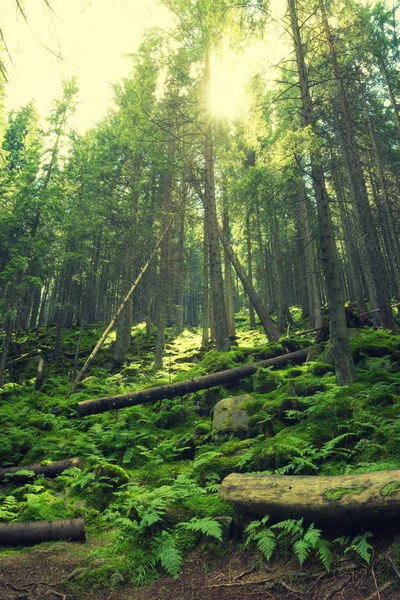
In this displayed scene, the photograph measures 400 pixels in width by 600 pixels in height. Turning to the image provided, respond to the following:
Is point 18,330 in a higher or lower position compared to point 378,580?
higher

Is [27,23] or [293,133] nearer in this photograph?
[27,23]

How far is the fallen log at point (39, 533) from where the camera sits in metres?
5.00

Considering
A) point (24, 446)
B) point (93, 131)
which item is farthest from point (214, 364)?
point (93, 131)

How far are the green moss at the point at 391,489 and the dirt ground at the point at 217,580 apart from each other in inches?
21.3

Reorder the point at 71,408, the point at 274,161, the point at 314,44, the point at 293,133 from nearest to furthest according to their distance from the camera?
the point at 293,133 < the point at 274,161 < the point at 314,44 < the point at 71,408

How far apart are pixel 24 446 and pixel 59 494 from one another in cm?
274

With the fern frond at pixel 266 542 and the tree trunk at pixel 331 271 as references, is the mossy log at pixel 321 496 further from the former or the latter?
the tree trunk at pixel 331 271

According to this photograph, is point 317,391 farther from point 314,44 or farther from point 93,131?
point 93,131

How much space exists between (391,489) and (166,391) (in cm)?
717

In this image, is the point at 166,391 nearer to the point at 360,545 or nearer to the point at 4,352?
the point at 360,545

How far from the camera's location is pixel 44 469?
23.6 ft

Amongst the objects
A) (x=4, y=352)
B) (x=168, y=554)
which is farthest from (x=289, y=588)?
(x=4, y=352)

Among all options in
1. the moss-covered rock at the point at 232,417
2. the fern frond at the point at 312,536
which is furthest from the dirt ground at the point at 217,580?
the moss-covered rock at the point at 232,417

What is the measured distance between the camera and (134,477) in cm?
675
